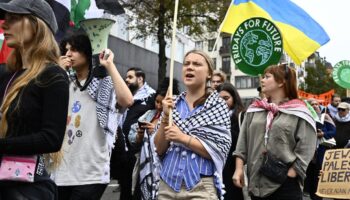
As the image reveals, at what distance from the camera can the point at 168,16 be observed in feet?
73.9

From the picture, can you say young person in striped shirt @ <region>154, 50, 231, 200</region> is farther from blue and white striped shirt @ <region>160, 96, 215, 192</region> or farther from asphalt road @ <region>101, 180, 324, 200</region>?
asphalt road @ <region>101, 180, 324, 200</region>

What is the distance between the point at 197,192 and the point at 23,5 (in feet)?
5.84

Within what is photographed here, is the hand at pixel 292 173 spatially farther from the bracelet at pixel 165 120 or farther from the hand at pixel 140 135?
the hand at pixel 140 135

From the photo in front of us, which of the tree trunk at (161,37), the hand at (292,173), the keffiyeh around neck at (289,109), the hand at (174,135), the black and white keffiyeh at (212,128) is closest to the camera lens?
the hand at (174,135)

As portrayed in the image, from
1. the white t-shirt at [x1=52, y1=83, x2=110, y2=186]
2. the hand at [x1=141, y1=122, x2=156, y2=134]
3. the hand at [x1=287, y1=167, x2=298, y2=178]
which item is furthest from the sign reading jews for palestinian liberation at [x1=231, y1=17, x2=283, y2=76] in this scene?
the white t-shirt at [x1=52, y1=83, x2=110, y2=186]

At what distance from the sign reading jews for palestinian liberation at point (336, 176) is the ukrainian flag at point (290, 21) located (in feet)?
5.39

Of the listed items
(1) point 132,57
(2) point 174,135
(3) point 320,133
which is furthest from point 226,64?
(2) point 174,135

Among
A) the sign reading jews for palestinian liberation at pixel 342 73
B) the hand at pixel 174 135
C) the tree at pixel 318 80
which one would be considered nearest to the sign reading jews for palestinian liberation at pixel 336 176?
the hand at pixel 174 135

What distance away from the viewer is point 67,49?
179 inches

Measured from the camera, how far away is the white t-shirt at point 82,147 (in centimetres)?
434

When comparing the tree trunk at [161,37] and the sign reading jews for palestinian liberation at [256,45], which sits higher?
the tree trunk at [161,37]

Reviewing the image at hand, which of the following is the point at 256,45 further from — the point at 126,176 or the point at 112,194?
the point at 112,194

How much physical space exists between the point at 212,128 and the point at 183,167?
35 cm

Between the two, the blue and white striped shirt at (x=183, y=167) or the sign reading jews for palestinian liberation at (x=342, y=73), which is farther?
the sign reading jews for palestinian liberation at (x=342, y=73)
